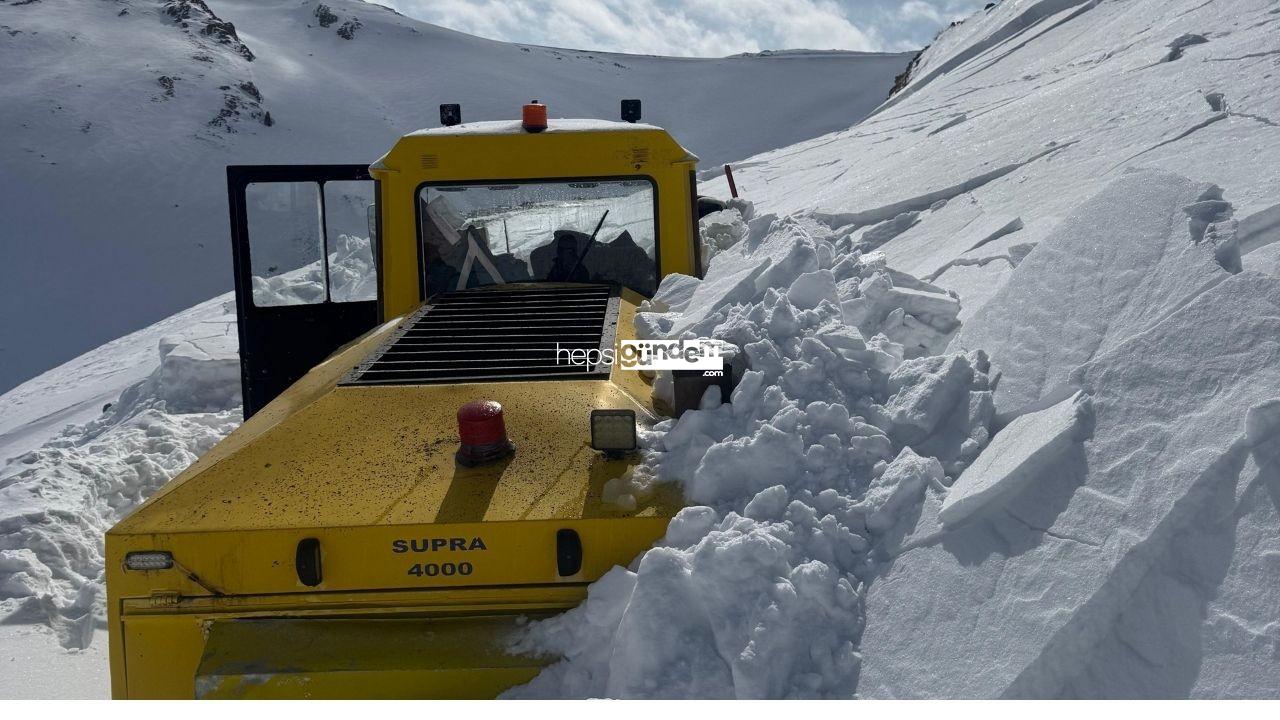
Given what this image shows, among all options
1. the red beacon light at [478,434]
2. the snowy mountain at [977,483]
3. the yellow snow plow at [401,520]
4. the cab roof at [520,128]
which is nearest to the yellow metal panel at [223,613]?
the yellow snow plow at [401,520]

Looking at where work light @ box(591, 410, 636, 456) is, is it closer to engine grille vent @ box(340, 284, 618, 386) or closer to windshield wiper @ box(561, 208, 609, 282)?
engine grille vent @ box(340, 284, 618, 386)

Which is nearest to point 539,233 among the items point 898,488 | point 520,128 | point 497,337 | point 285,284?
point 520,128

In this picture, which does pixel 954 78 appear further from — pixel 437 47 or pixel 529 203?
pixel 437 47

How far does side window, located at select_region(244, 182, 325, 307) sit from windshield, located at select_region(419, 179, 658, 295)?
1.87 ft

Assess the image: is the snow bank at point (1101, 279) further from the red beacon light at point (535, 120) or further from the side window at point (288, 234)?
the side window at point (288, 234)

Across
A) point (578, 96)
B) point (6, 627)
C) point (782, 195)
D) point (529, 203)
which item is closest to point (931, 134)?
point (782, 195)

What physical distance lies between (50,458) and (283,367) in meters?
2.08

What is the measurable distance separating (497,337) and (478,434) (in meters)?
0.97

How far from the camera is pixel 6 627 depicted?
3625mm

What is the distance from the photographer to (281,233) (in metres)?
4.36

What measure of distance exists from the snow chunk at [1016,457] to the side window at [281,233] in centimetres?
309

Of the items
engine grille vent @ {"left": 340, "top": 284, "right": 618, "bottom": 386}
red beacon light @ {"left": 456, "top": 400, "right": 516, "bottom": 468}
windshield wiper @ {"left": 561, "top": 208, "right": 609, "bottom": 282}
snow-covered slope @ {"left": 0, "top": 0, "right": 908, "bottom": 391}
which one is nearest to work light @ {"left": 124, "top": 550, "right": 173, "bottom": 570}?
red beacon light @ {"left": 456, "top": 400, "right": 516, "bottom": 468}

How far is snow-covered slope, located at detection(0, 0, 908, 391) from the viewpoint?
19625 mm

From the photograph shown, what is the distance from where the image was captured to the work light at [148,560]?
215cm
